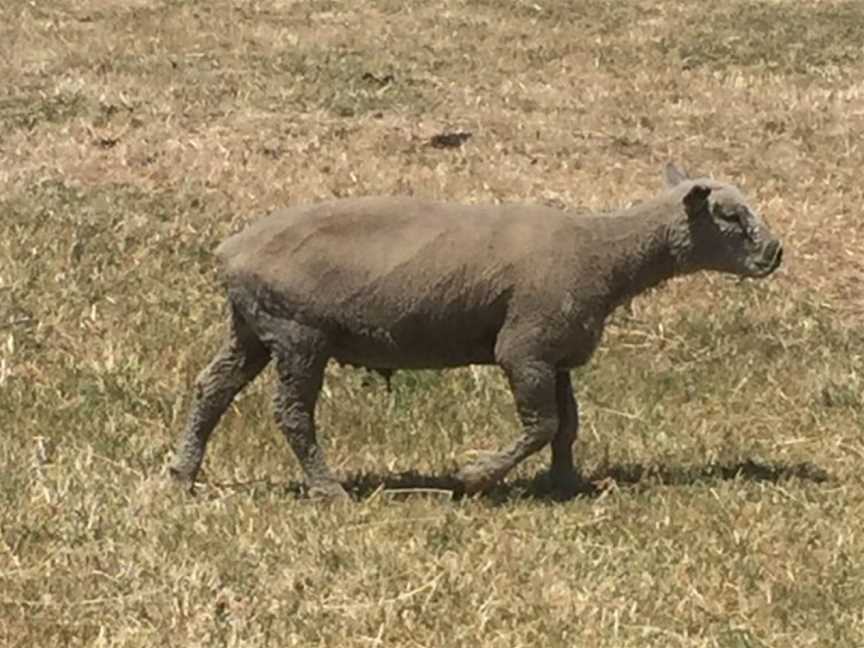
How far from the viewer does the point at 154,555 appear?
5918 millimetres

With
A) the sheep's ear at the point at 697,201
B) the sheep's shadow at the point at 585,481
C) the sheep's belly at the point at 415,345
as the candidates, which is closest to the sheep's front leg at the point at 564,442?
the sheep's shadow at the point at 585,481

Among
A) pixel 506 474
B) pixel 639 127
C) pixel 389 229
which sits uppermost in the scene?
pixel 389 229

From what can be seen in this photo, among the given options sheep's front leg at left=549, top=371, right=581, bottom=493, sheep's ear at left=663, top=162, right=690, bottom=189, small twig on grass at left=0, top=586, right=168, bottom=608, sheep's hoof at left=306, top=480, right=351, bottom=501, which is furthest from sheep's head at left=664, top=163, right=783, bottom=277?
small twig on grass at left=0, top=586, right=168, bottom=608

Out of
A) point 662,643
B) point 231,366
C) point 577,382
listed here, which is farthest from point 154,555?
point 577,382

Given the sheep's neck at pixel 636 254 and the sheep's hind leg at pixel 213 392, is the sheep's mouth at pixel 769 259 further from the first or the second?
the sheep's hind leg at pixel 213 392

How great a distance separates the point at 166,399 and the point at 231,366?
147 cm

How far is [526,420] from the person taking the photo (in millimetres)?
6785

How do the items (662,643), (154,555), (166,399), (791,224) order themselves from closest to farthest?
(662,643) < (154,555) < (166,399) < (791,224)

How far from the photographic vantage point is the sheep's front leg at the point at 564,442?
23.3ft

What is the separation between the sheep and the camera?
21.9 ft

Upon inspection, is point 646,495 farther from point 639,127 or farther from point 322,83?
point 322,83

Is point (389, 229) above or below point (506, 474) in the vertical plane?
above

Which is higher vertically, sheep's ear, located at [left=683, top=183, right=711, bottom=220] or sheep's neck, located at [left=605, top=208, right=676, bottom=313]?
sheep's ear, located at [left=683, top=183, right=711, bottom=220]

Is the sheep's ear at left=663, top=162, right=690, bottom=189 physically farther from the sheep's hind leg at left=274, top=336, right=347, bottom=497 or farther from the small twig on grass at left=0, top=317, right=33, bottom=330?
the small twig on grass at left=0, top=317, right=33, bottom=330
